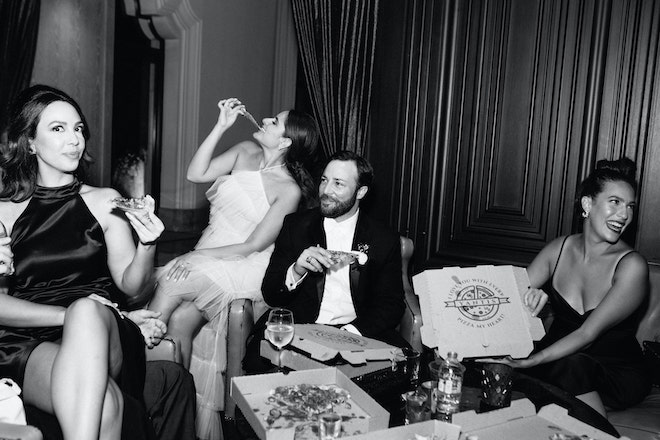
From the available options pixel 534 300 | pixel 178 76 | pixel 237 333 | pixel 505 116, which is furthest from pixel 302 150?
pixel 178 76

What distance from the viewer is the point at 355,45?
3613 mm

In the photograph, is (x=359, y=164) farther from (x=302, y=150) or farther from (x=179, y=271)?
(x=179, y=271)

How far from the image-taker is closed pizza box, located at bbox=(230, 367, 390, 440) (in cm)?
133

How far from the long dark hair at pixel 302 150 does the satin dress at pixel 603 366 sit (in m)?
1.51

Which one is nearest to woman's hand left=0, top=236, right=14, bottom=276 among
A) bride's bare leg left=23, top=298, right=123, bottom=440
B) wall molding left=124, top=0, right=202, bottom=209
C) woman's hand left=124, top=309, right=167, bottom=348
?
bride's bare leg left=23, top=298, right=123, bottom=440

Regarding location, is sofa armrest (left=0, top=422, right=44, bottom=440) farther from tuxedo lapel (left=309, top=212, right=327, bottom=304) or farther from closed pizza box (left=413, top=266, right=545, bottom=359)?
tuxedo lapel (left=309, top=212, right=327, bottom=304)

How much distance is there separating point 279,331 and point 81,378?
60cm

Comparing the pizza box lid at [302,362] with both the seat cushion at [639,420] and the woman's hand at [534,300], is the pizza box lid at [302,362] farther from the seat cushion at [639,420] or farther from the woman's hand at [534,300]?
the seat cushion at [639,420]

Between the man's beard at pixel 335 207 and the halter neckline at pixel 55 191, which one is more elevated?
the halter neckline at pixel 55 191

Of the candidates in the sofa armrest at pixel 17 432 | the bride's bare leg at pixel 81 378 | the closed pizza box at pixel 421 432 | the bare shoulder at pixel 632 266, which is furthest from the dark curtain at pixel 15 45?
the bare shoulder at pixel 632 266

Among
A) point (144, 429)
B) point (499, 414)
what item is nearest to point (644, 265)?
point (499, 414)

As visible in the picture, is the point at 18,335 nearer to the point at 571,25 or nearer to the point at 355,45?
the point at 355,45

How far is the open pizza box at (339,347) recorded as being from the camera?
187cm

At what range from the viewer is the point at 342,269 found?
8.80 ft
